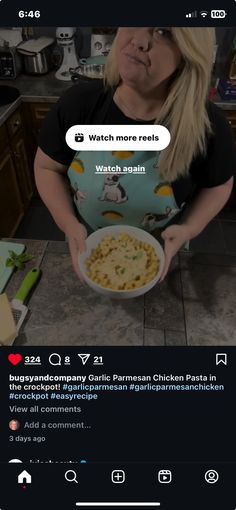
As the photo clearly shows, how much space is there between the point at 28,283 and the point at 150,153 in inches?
12.3

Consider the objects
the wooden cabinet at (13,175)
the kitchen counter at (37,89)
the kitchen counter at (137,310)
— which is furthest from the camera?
the wooden cabinet at (13,175)

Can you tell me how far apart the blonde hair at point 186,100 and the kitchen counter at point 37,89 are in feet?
2.65

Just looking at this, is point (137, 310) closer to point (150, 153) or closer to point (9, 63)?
point (150, 153)

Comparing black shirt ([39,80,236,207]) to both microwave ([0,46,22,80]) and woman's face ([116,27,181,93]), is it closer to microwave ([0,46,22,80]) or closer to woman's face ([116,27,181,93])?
woman's face ([116,27,181,93])

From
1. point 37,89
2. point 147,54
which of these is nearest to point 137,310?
point 147,54

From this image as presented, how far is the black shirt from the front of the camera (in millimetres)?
589
